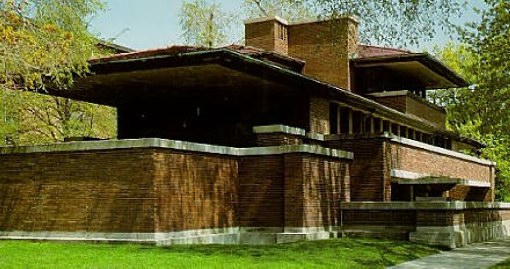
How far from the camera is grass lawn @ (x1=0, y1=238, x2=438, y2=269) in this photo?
37.5 ft

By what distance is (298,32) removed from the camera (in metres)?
27.6

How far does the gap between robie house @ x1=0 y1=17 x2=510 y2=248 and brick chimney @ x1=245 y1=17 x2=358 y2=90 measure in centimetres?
40

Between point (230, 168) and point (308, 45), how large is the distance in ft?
35.6

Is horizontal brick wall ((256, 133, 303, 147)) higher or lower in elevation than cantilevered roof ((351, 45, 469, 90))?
lower

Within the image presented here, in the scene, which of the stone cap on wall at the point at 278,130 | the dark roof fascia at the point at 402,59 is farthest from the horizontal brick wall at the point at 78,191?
the dark roof fascia at the point at 402,59

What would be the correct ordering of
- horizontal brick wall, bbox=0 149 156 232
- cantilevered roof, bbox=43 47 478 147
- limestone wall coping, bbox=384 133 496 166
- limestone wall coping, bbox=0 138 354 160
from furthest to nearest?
limestone wall coping, bbox=384 133 496 166, cantilevered roof, bbox=43 47 478 147, limestone wall coping, bbox=0 138 354 160, horizontal brick wall, bbox=0 149 156 232

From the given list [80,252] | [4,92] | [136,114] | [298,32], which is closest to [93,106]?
[136,114]

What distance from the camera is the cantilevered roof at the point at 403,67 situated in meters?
26.4

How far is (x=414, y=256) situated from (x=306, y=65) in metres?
13.3

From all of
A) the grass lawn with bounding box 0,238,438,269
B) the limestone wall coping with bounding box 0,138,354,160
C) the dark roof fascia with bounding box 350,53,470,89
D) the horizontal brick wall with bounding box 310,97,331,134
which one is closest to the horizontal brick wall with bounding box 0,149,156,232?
the limestone wall coping with bounding box 0,138,354,160

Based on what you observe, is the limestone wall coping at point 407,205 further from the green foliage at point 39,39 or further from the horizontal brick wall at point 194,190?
the green foliage at point 39,39

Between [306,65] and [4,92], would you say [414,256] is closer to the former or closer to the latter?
[4,92]

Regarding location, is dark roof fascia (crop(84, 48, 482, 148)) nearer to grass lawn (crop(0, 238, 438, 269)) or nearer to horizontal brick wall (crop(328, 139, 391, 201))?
horizontal brick wall (crop(328, 139, 391, 201))

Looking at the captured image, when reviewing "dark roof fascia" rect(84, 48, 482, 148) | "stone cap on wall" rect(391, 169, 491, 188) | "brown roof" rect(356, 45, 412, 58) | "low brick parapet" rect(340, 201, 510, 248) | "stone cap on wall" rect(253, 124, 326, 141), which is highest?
"brown roof" rect(356, 45, 412, 58)
